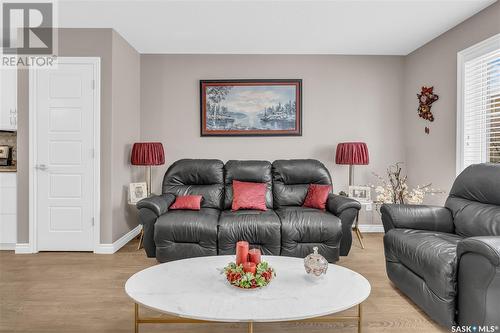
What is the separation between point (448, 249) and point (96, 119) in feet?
12.0

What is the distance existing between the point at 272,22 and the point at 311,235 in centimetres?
233

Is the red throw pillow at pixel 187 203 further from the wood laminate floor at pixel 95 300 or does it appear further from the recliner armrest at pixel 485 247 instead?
the recliner armrest at pixel 485 247

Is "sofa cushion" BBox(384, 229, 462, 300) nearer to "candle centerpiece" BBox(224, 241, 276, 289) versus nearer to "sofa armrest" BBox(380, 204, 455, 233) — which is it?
"sofa armrest" BBox(380, 204, 455, 233)

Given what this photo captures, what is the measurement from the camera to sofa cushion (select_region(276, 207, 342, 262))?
10.4 ft

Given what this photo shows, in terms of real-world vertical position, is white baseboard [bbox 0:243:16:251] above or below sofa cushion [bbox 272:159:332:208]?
below

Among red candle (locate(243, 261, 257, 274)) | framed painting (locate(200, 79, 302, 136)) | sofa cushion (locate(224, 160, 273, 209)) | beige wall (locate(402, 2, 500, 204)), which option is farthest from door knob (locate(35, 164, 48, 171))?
beige wall (locate(402, 2, 500, 204))

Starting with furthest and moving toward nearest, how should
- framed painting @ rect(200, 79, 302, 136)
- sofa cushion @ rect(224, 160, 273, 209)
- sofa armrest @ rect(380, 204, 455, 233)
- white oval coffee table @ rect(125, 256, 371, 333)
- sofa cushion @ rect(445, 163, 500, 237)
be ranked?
1. framed painting @ rect(200, 79, 302, 136)
2. sofa cushion @ rect(224, 160, 273, 209)
3. sofa armrest @ rect(380, 204, 455, 233)
4. sofa cushion @ rect(445, 163, 500, 237)
5. white oval coffee table @ rect(125, 256, 371, 333)

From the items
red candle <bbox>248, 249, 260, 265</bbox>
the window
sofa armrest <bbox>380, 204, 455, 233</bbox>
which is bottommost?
red candle <bbox>248, 249, 260, 265</bbox>

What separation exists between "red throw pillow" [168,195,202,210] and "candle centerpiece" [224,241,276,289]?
1714 millimetres

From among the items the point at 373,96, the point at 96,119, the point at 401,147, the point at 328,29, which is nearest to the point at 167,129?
the point at 96,119

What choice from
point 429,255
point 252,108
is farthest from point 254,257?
point 252,108

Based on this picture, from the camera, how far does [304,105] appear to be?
458cm

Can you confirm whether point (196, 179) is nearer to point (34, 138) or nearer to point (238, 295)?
point (34, 138)

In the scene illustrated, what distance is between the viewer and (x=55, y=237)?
370 cm
